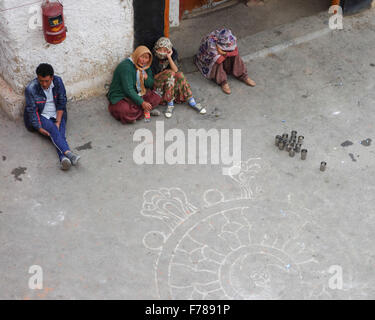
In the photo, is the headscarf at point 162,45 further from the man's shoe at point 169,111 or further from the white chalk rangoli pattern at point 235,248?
the white chalk rangoli pattern at point 235,248

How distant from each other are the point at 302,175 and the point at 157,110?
1.97 m

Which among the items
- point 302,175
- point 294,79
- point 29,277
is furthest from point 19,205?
point 294,79

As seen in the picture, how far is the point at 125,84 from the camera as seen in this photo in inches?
282

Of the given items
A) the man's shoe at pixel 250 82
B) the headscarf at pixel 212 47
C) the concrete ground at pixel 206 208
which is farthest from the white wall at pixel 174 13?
the man's shoe at pixel 250 82

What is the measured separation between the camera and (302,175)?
6.80 m

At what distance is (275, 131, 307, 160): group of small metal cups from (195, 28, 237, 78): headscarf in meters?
1.41

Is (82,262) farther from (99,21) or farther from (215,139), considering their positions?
(99,21)

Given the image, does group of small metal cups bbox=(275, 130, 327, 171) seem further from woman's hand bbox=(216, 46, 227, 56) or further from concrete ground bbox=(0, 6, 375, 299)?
woman's hand bbox=(216, 46, 227, 56)

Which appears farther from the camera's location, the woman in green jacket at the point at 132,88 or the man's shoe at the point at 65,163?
the woman in green jacket at the point at 132,88

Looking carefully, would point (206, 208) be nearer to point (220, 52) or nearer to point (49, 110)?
point (49, 110)

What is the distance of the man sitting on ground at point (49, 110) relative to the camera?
6.59 meters

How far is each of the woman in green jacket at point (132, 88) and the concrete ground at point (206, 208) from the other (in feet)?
0.52

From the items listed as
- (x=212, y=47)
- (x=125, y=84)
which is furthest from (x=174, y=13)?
(x=125, y=84)

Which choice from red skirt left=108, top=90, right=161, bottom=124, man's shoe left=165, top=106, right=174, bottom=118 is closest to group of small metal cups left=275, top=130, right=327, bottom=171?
man's shoe left=165, top=106, right=174, bottom=118
